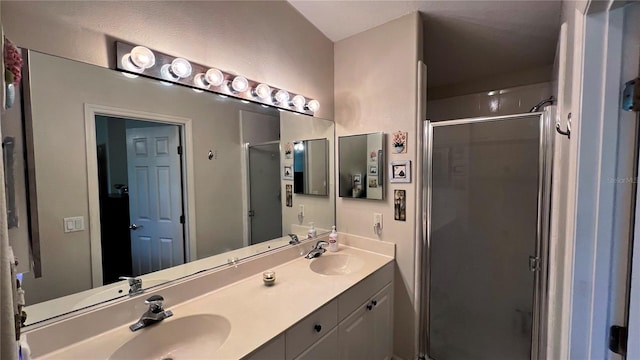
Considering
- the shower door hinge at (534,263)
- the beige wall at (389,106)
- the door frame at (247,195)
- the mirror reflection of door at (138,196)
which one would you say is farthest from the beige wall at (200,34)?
the shower door hinge at (534,263)

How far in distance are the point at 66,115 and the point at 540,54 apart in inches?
126

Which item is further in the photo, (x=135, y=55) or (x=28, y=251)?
(x=135, y=55)

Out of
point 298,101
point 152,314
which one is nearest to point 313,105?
point 298,101

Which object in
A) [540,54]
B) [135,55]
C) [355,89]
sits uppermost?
[540,54]

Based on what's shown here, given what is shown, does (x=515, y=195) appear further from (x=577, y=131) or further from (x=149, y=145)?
(x=149, y=145)

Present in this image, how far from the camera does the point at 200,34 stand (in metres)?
1.34

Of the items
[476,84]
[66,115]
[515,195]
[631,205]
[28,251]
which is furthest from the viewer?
[476,84]

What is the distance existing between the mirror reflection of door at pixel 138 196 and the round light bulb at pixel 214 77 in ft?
0.98

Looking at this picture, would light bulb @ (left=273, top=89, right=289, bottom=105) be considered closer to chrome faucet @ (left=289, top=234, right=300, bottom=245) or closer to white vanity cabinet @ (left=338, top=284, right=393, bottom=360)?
chrome faucet @ (left=289, top=234, right=300, bottom=245)

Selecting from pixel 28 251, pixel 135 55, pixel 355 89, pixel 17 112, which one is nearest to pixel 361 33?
pixel 355 89

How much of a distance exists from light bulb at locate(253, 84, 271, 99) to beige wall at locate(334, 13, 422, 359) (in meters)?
0.70

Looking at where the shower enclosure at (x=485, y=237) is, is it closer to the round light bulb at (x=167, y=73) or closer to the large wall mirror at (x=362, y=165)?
the large wall mirror at (x=362, y=165)

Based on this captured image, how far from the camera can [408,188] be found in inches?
72.6

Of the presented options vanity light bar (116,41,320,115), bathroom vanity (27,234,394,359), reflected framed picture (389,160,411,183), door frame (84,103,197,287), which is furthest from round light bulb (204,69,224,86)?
reflected framed picture (389,160,411,183)
